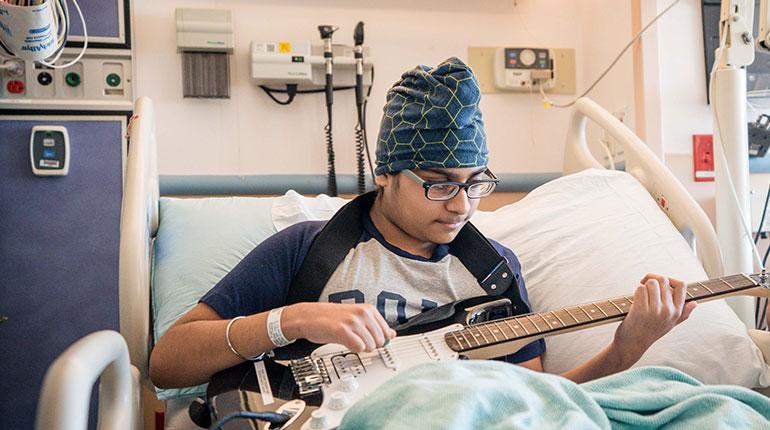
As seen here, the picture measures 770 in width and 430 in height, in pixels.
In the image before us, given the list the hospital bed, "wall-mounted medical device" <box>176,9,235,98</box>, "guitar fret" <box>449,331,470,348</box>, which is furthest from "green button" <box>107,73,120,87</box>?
"guitar fret" <box>449,331,470,348</box>

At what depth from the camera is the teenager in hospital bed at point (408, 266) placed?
4.27 ft

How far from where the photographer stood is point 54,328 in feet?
8.13

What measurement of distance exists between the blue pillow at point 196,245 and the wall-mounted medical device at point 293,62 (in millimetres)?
771

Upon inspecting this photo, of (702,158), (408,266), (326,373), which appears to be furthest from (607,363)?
(702,158)

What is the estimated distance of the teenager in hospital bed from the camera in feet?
4.27

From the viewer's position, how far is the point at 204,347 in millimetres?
1277

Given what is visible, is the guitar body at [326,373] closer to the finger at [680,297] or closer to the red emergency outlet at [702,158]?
the finger at [680,297]

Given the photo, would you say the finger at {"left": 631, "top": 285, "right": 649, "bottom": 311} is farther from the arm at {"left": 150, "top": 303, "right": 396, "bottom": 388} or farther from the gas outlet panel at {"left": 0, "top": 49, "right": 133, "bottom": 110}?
the gas outlet panel at {"left": 0, "top": 49, "right": 133, "bottom": 110}

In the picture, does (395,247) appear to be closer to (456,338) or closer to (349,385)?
(456,338)

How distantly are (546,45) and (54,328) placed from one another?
2117 mm

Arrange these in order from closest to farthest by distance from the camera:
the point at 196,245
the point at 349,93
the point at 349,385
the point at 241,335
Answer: the point at 349,385 < the point at 241,335 < the point at 196,245 < the point at 349,93

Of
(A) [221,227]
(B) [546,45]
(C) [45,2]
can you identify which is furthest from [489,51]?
(C) [45,2]

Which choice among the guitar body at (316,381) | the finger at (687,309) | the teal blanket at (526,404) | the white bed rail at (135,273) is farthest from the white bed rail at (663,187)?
the white bed rail at (135,273)

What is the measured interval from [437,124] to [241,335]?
1.81 feet
